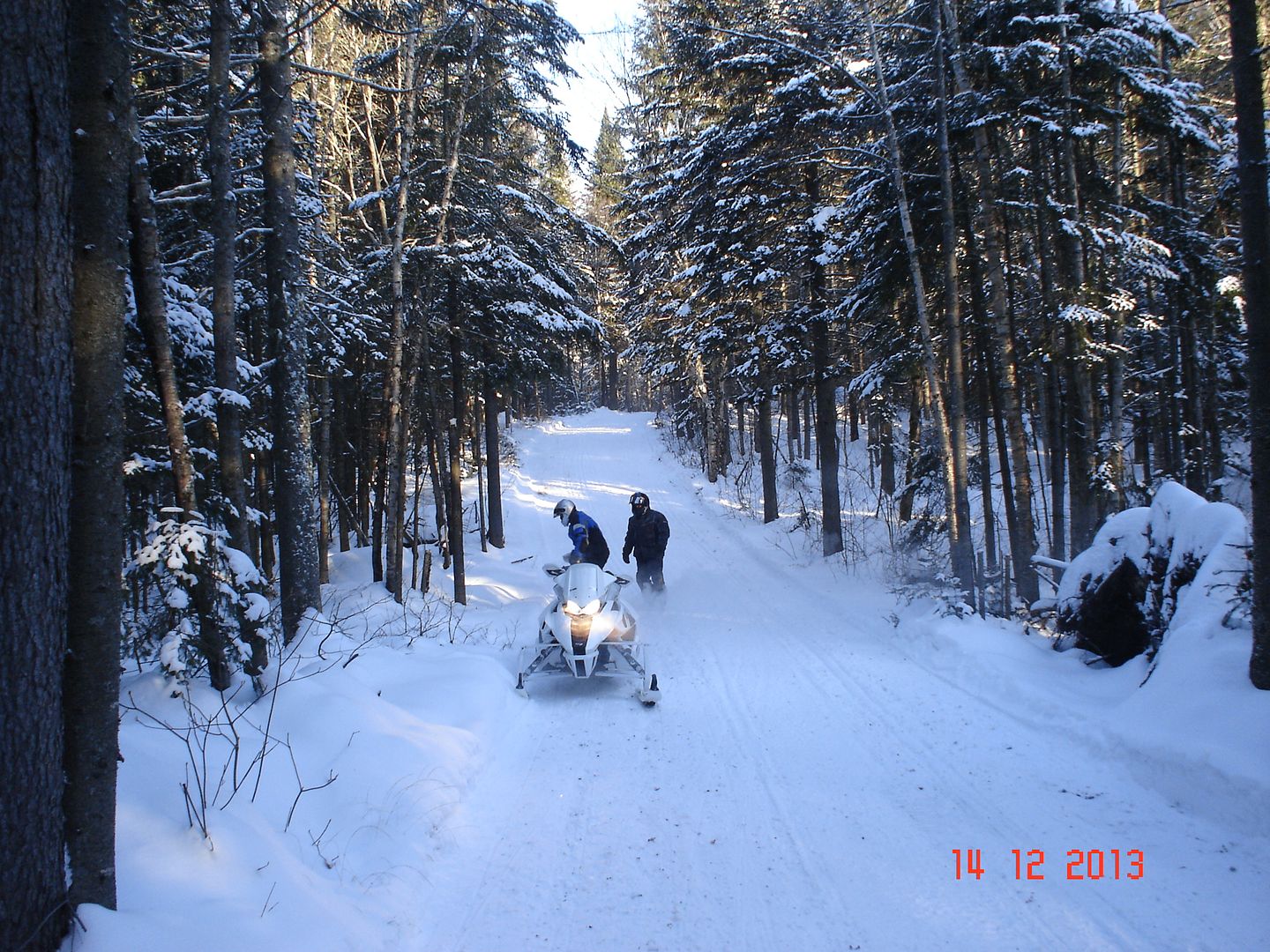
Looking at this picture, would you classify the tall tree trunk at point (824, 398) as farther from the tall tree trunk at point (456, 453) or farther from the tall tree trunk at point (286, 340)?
the tall tree trunk at point (286, 340)

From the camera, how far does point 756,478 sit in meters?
26.8

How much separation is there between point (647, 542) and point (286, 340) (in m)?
6.55

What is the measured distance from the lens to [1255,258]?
16.7ft

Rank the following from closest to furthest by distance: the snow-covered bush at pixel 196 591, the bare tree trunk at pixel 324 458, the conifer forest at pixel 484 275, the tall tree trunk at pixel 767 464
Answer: the conifer forest at pixel 484 275 → the snow-covered bush at pixel 196 591 → the bare tree trunk at pixel 324 458 → the tall tree trunk at pixel 767 464

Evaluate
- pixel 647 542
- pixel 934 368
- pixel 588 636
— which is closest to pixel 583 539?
pixel 647 542

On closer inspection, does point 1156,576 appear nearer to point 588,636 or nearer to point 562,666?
point 588,636

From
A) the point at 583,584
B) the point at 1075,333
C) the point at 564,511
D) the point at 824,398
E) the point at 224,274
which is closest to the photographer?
the point at 224,274

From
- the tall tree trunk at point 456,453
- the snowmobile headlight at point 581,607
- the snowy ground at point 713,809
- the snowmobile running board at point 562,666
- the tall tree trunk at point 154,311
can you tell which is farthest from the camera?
the tall tree trunk at point 456,453

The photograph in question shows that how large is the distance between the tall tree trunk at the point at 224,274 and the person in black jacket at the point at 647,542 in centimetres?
666

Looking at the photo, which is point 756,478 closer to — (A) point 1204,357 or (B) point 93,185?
(A) point 1204,357

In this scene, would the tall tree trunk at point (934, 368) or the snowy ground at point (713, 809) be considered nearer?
the snowy ground at point (713, 809)

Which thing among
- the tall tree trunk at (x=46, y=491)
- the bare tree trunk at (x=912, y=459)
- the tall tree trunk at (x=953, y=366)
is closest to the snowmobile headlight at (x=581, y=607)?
the tall tree trunk at (x=46, y=491)

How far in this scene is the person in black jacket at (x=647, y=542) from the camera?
12219 millimetres
